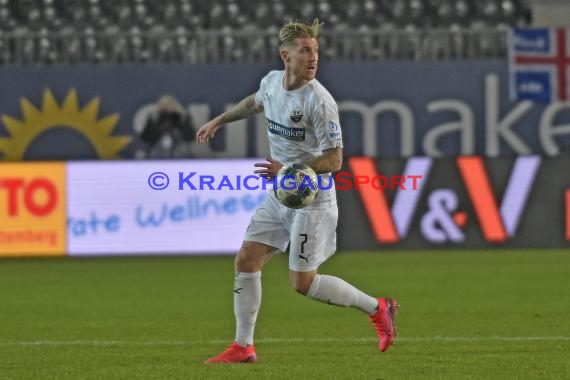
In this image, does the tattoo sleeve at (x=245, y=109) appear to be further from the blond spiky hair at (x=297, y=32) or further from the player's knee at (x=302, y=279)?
the player's knee at (x=302, y=279)

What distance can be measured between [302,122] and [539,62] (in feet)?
44.0

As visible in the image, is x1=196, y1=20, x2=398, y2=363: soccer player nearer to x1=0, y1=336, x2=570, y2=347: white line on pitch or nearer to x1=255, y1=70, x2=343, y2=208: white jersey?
x1=255, y1=70, x2=343, y2=208: white jersey

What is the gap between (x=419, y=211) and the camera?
17.7 meters

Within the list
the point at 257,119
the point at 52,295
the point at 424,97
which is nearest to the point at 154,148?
the point at 257,119

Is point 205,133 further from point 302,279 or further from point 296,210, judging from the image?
point 302,279

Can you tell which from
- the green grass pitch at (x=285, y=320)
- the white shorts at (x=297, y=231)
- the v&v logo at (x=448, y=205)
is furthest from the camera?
the v&v logo at (x=448, y=205)

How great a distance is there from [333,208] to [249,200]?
890 cm

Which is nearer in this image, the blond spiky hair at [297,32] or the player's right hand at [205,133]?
the blond spiky hair at [297,32]

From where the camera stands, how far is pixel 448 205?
17719 mm

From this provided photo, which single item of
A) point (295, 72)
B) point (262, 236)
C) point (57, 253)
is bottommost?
point (57, 253)

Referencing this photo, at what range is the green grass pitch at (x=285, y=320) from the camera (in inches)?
309

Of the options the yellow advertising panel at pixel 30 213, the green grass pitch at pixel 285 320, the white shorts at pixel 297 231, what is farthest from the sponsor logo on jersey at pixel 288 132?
the yellow advertising panel at pixel 30 213

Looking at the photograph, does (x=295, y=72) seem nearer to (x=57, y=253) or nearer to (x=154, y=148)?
(x=57, y=253)

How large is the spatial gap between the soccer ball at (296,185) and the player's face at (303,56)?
1.79 feet
